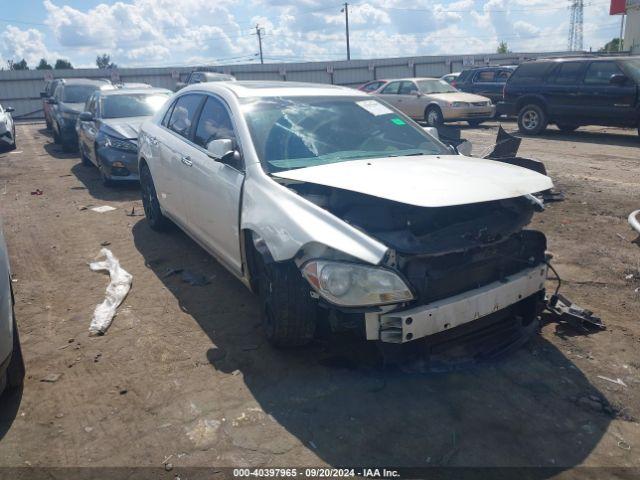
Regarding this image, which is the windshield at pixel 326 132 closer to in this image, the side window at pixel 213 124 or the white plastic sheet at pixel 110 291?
the side window at pixel 213 124

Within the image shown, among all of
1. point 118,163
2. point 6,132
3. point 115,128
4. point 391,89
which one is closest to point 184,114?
point 118,163

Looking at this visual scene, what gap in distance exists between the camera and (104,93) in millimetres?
10227

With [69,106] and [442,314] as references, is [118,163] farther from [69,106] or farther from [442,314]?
[442,314]

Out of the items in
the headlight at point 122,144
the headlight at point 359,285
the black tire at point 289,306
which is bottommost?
the black tire at point 289,306

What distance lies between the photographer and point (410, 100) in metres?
17.0

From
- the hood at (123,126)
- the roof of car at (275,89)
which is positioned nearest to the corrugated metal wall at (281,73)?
the hood at (123,126)

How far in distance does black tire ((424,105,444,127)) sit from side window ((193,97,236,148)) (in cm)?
1243

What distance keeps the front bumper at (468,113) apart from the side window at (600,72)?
11.6 feet

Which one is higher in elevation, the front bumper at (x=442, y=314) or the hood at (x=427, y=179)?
the hood at (x=427, y=179)

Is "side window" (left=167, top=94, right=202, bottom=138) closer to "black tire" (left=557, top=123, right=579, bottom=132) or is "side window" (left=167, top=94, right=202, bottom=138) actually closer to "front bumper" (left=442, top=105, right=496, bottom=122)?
"black tire" (left=557, top=123, right=579, bottom=132)

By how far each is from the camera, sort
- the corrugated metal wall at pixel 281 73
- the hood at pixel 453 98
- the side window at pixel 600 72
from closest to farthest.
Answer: the side window at pixel 600 72 < the hood at pixel 453 98 < the corrugated metal wall at pixel 281 73

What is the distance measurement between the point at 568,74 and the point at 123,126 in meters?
10.3

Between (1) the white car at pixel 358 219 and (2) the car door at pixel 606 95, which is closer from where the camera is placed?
(1) the white car at pixel 358 219

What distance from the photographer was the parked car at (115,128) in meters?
8.74
